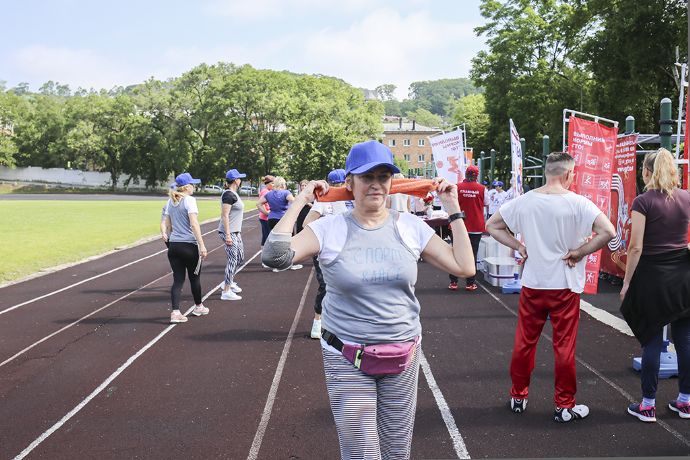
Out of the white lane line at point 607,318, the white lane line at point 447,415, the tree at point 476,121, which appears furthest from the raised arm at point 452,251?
the tree at point 476,121

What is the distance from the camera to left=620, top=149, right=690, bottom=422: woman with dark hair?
466cm

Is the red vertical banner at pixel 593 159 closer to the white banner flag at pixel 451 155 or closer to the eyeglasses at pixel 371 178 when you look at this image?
the eyeglasses at pixel 371 178

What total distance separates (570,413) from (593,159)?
14.7 feet

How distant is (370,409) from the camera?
275 cm

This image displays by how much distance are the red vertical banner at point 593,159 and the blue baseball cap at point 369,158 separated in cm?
606

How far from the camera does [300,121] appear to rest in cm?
7062

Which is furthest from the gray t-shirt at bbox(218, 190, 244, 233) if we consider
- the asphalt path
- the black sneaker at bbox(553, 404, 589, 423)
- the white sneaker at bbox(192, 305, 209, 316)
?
the black sneaker at bbox(553, 404, 589, 423)

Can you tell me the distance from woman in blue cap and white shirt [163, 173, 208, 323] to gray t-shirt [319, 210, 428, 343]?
18.6 ft

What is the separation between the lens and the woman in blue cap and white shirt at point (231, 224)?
10062 millimetres

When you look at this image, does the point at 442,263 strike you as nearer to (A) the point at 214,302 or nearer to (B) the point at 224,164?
(A) the point at 214,302

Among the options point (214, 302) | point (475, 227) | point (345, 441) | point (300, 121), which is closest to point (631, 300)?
point (345, 441)

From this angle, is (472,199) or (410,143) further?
(410,143)

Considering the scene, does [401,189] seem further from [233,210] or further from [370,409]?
[233,210]

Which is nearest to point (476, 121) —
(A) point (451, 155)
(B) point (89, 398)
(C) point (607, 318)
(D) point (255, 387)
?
(A) point (451, 155)
